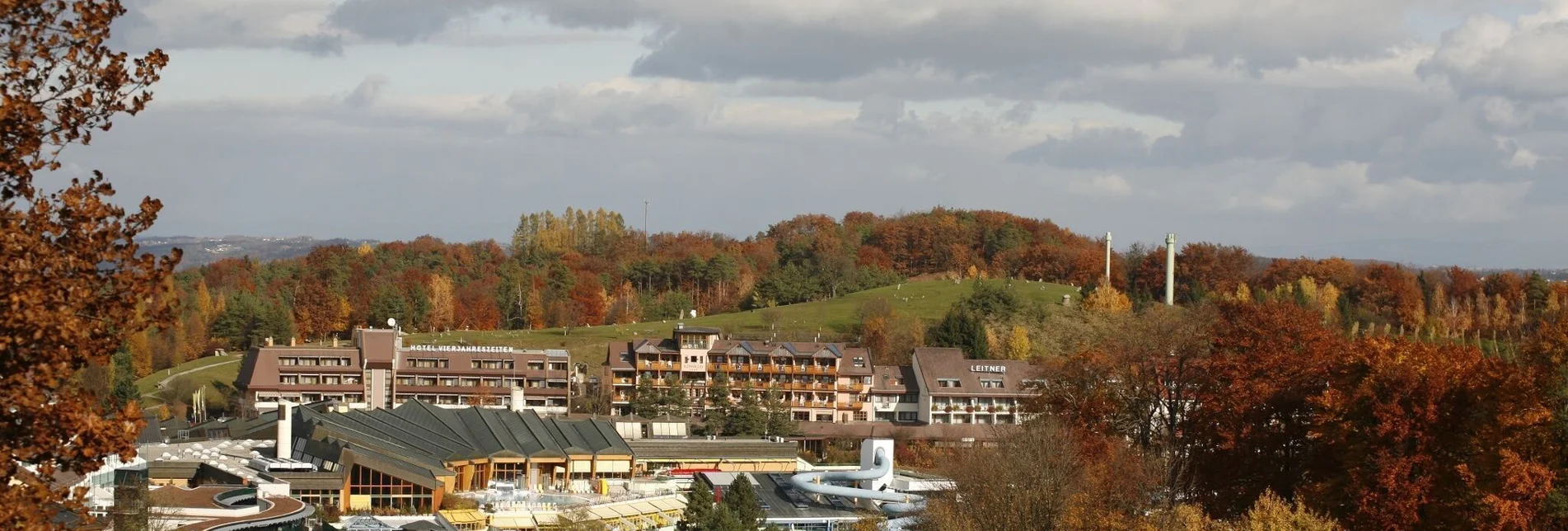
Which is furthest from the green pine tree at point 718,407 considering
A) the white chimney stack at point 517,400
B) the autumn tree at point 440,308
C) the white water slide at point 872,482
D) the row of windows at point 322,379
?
the autumn tree at point 440,308

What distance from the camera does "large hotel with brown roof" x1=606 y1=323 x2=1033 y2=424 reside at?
6912 cm

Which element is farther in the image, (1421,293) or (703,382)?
(1421,293)

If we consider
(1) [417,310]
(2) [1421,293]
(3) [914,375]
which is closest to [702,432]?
(3) [914,375]

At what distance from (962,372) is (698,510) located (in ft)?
120

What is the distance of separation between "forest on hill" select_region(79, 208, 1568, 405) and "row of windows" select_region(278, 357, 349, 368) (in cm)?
1464

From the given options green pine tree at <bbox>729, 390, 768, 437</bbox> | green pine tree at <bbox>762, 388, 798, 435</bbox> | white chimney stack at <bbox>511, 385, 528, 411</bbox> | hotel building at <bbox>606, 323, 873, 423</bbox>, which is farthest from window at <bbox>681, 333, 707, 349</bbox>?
white chimney stack at <bbox>511, 385, 528, 411</bbox>

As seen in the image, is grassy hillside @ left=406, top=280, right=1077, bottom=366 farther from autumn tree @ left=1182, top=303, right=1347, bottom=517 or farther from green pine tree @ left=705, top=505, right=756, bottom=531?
green pine tree @ left=705, top=505, right=756, bottom=531

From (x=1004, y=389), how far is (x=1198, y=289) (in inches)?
1266

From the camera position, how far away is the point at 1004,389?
68.5 m

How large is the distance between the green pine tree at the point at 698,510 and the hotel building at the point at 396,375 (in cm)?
3334

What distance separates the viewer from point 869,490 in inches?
1836

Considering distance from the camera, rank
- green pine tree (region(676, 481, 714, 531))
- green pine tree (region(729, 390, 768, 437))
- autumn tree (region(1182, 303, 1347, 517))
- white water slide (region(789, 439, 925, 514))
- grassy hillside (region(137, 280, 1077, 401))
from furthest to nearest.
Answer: grassy hillside (region(137, 280, 1077, 401)) → green pine tree (region(729, 390, 768, 437)) → white water slide (region(789, 439, 925, 514)) → autumn tree (region(1182, 303, 1347, 517)) → green pine tree (region(676, 481, 714, 531))

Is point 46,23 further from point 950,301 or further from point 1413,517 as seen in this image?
point 950,301

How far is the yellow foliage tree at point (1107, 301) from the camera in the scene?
85812 millimetres
